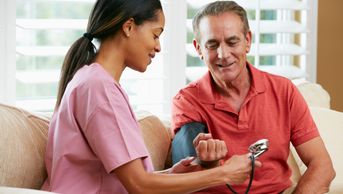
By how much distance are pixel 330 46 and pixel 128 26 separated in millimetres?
2124

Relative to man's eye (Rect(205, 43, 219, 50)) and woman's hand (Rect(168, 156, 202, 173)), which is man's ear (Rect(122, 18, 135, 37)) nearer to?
woman's hand (Rect(168, 156, 202, 173))

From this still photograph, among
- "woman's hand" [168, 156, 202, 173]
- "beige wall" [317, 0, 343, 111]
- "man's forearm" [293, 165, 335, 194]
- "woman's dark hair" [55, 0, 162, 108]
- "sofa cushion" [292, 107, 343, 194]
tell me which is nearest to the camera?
"woman's dark hair" [55, 0, 162, 108]

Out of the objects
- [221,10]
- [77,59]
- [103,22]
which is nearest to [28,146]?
[77,59]

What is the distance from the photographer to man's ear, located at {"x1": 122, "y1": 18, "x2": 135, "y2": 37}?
5.71 feet

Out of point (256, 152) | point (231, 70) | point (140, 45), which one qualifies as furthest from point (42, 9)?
point (256, 152)

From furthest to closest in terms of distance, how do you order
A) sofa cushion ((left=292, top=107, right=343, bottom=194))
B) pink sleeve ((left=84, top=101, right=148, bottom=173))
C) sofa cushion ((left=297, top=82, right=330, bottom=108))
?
sofa cushion ((left=297, top=82, right=330, bottom=108)) → sofa cushion ((left=292, top=107, right=343, bottom=194)) → pink sleeve ((left=84, top=101, right=148, bottom=173))

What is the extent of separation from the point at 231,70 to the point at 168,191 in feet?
2.24

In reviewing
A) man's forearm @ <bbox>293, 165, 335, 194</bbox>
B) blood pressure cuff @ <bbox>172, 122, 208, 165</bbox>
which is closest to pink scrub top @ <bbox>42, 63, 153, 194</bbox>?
blood pressure cuff @ <bbox>172, 122, 208, 165</bbox>

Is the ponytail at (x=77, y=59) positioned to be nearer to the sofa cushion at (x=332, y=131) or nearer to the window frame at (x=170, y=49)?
the window frame at (x=170, y=49)

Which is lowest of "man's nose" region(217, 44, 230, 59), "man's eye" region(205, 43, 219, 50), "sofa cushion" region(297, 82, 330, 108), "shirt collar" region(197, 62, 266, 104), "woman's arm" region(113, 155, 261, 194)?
"sofa cushion" region(297, 82, 330, 108)

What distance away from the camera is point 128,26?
1747 millimetres

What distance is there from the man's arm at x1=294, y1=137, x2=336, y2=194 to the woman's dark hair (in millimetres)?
776

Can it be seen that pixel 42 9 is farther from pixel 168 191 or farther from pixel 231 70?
pixel 168 191

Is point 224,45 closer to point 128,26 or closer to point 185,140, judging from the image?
point 185,140
